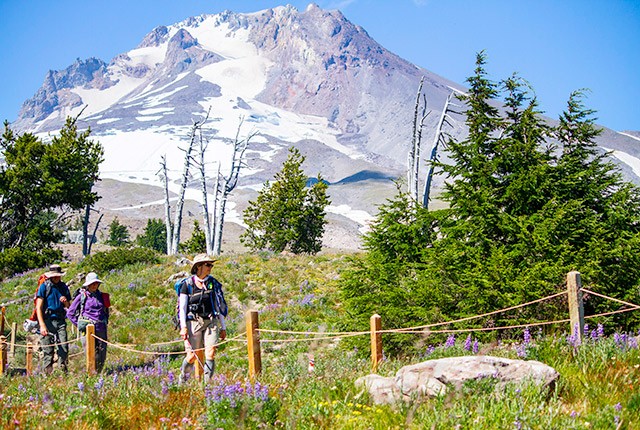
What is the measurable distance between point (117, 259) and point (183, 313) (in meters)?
20.5

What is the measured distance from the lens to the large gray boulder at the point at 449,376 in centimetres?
494

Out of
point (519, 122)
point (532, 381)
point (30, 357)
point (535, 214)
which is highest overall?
point (519, 122)

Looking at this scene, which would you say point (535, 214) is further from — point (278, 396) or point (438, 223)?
point (278, 396)

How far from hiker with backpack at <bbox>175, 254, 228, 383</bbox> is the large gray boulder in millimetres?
3359

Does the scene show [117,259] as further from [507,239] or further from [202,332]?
[507,239]

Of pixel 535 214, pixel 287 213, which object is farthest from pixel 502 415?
pixel 287 213

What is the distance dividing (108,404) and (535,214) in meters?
7.43

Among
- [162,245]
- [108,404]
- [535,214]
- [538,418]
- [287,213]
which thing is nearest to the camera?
[538,418]

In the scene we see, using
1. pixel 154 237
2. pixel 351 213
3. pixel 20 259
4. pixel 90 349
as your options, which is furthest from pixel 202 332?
pixel 351 213

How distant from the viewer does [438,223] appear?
11.8 metres

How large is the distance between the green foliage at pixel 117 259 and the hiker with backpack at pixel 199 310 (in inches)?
774

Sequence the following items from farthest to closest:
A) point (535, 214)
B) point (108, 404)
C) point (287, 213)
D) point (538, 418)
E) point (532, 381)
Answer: point (287, 213) < point (535, 214) < point (108, 404) < point (532, 381) < point (538, 418)

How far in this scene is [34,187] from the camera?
3359 centimetres

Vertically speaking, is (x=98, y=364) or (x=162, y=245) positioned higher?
(x=162, y=245)
